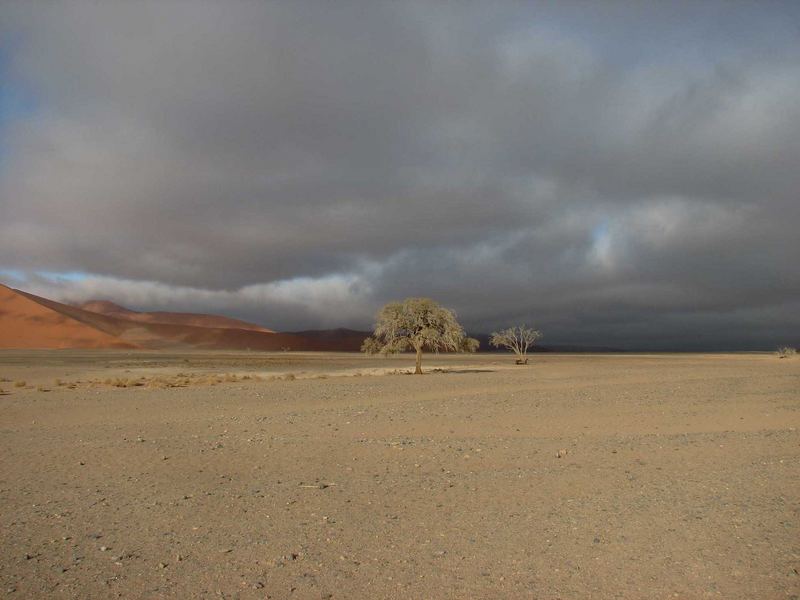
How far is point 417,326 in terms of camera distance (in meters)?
43.9

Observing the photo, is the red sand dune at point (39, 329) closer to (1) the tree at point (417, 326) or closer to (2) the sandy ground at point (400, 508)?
(1) the tree at point (417, 326)

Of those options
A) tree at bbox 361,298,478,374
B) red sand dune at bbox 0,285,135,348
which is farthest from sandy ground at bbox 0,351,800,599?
red sand dune at bbox 0,285,135,348

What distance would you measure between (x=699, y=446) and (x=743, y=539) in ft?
21.1

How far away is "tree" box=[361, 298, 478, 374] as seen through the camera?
4322cm

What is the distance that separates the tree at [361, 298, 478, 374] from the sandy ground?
84.4 ft

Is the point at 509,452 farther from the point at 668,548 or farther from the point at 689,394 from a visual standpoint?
the point at 689,394

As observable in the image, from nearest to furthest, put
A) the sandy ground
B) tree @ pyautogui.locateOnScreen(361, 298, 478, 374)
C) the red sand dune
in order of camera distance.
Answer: the sandy ground → tree @ pyautogui.locateOnScreen(361, 298, 478, 374) → the red sand dune

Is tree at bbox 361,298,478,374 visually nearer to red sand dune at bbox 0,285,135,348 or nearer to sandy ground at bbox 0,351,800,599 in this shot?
sandy ground at bbox 0,351,800,599

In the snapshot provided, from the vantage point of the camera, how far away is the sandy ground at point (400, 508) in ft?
A: 19.2

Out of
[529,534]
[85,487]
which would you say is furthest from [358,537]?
[85,487]

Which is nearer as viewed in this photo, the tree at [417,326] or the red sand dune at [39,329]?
the tree at [417,326]

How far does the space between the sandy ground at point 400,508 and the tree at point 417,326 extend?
25.7 meters

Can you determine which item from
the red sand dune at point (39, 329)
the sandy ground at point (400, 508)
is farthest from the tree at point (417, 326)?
the red sand dune at point (39, 329)

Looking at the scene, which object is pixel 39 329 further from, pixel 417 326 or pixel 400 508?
pixel 400 508
